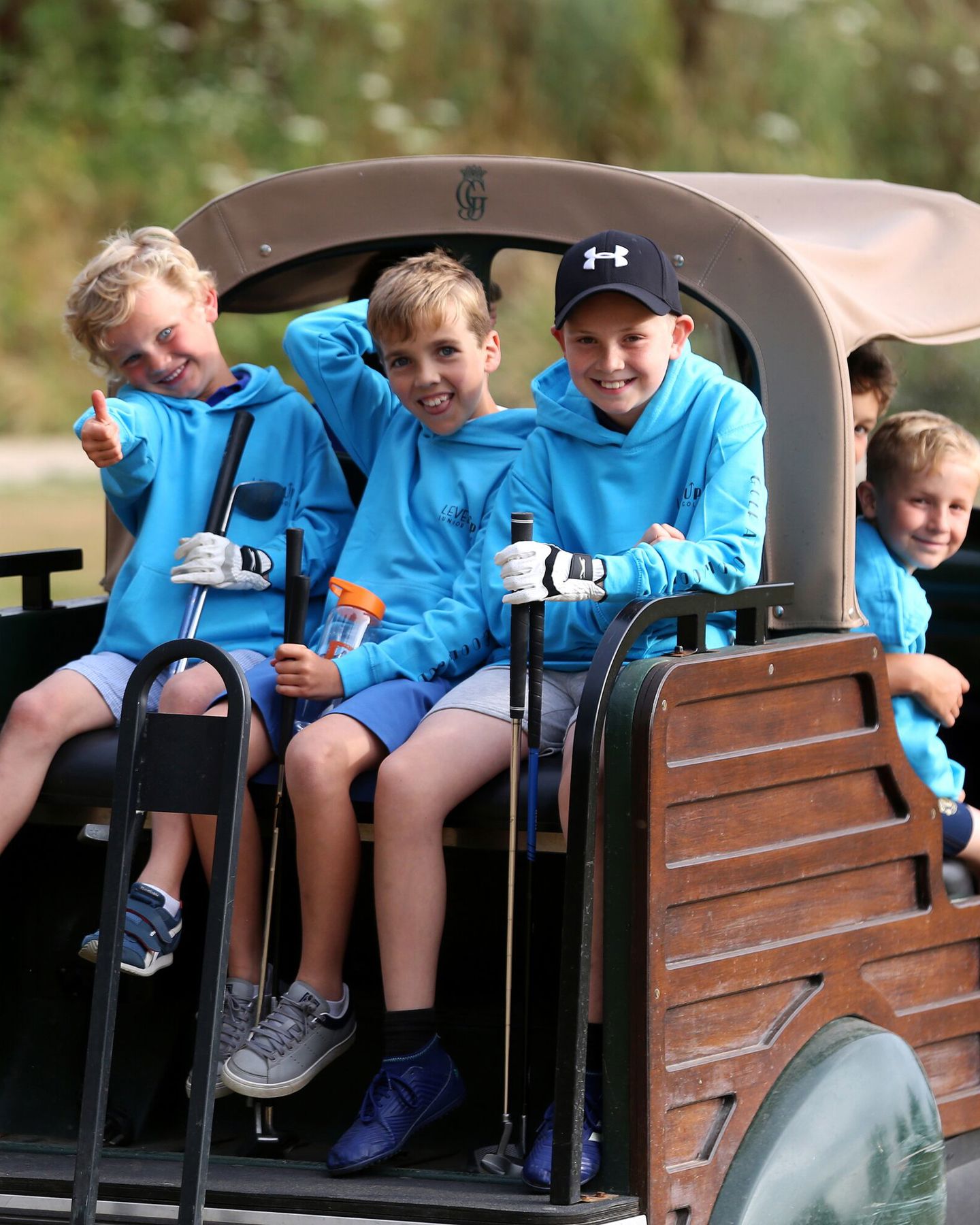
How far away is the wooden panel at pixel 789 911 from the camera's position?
8.40ft

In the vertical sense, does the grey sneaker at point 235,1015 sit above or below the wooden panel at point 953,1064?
above

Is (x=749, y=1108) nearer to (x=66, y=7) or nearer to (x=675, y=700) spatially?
(x=675, y=700)

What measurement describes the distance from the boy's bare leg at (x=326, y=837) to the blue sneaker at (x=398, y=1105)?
0.74ft

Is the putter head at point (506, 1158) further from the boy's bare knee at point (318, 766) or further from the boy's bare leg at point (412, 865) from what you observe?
the boy's bare knee at point (318, 766)

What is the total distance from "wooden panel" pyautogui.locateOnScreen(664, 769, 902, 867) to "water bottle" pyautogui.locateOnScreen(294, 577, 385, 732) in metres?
0.84

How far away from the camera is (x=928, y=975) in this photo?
307cm

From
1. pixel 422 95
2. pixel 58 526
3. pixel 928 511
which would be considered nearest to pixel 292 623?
pixel 928 511

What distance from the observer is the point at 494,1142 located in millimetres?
3131

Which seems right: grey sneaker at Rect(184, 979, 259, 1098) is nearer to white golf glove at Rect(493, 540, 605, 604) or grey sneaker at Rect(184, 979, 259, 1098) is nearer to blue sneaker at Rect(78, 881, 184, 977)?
blue sneaker at Rect(78, 881, 184, 977)

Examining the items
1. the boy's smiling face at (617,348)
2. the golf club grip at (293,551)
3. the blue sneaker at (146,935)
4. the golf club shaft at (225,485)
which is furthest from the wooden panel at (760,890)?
the golf club shaft at (225,485)

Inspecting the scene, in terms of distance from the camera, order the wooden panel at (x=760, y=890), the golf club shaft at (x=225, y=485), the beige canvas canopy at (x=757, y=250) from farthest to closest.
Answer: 1. the golf club shaft at (x=225, y=485)
2. the beige canvas canopy at (x=757, y=250)
3. the wooden panel at (x=760, y=890)

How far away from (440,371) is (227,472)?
20.3 inches

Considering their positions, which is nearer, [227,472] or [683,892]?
[683,892]

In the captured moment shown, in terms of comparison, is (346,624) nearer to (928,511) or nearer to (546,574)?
(546,574)
